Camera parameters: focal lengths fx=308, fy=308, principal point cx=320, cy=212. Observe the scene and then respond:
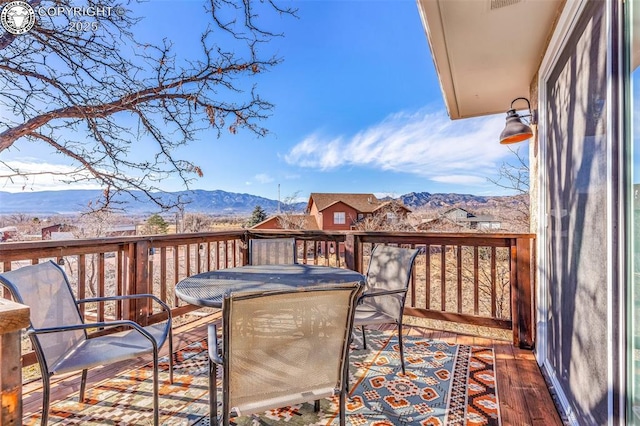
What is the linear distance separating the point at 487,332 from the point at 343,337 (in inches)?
146

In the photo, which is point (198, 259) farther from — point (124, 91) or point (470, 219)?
point (470, 219)

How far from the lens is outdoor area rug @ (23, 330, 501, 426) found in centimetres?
186

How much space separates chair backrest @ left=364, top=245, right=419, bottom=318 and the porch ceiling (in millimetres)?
1641

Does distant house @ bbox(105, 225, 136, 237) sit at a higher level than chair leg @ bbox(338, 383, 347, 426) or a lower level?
higher

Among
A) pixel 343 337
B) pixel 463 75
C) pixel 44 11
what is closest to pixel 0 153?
pixel 44 11

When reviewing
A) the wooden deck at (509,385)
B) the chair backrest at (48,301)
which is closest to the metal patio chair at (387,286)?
the wooden deck at (509,385)

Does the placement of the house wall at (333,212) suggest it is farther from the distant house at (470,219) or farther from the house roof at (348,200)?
the distant house at (470,219)

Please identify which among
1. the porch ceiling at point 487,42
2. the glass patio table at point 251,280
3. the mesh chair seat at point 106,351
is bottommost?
the mesh chair seat at point 106,351

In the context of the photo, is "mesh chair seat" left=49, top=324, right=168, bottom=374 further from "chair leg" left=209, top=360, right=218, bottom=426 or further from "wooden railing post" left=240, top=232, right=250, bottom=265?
"wooden railing post" left=240, top=232, right=250, bottom=265

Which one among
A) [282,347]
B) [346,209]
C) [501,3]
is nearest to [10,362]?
[282,347]

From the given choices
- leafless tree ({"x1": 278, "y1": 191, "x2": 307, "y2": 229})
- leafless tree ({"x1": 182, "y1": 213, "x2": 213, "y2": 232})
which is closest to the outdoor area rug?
leafless tree ({"x1": 182, "y1": 213, "x2": 213, "y2": 232})

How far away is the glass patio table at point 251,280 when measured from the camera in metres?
1.93

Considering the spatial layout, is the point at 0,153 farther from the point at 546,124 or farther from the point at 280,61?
the point at 546,124

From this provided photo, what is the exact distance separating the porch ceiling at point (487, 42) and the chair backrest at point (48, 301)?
276 centimetres
